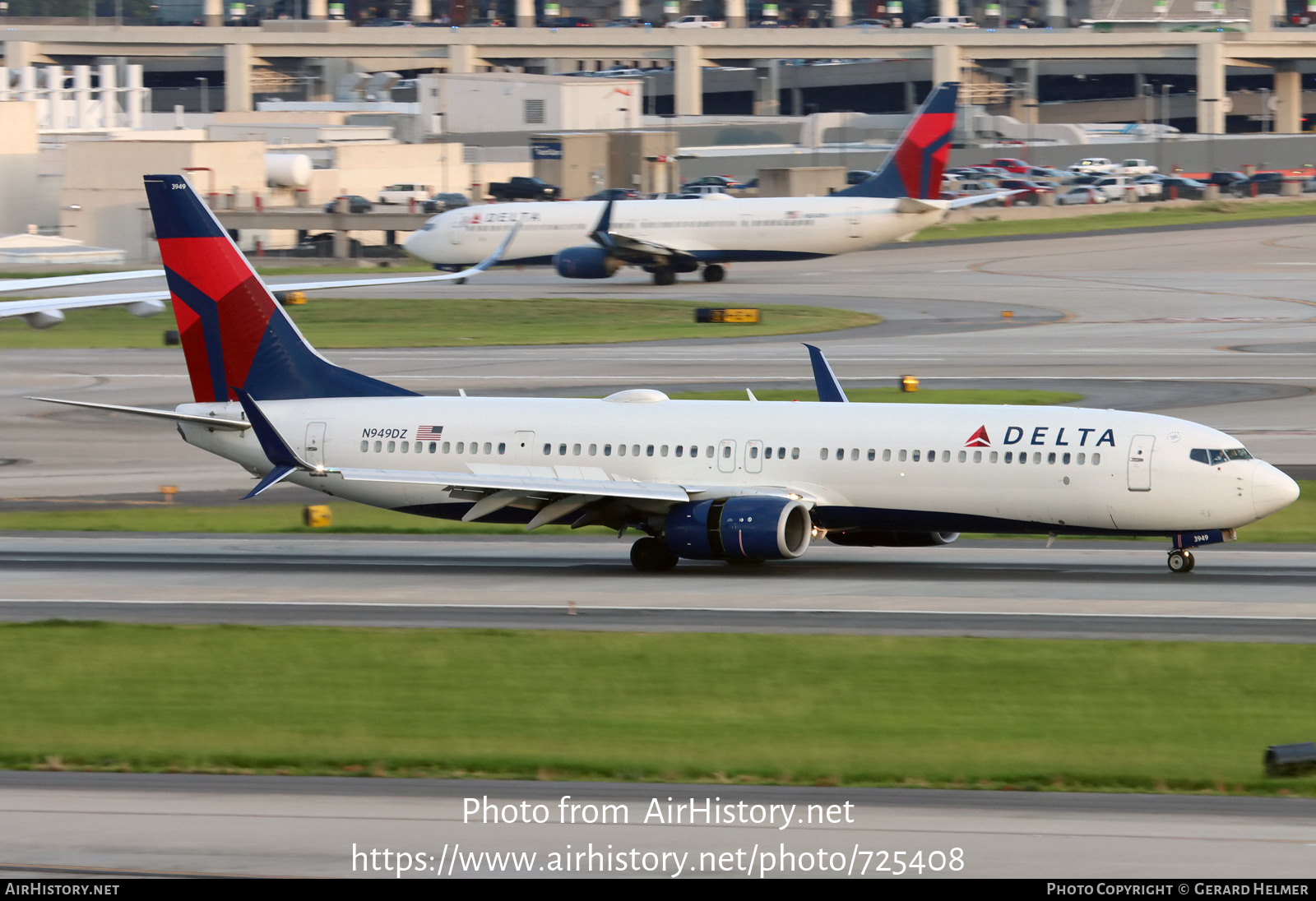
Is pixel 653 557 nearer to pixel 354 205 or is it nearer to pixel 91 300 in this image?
pixel 91 300

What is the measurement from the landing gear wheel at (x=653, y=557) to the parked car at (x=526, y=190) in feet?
372

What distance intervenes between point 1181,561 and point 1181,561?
0.7 inches

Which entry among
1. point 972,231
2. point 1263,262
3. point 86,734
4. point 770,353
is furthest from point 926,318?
point 86,734

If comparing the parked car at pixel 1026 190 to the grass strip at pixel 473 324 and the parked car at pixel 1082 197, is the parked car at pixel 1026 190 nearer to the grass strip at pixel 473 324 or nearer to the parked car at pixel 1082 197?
the parked car at pixel 1082 197

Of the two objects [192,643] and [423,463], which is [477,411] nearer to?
[423,463]

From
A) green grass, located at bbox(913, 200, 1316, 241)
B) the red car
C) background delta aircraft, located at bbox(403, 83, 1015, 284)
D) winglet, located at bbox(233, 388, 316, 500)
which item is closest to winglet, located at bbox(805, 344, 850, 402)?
Result: winglet, located at bbox(233, 388, 316, 500)

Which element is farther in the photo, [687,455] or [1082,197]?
[1082,197]

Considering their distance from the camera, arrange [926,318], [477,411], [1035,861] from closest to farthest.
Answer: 1. [1035,861]
2. [477,411]
3. [926,318]

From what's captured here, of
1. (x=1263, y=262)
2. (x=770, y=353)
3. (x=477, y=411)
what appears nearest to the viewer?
(x=477, y=411)

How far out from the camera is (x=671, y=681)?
92.1 ft

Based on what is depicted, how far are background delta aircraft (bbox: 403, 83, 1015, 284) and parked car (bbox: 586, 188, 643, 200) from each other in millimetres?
35221

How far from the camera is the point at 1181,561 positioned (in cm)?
3759

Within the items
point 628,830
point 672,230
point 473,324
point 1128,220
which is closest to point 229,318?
point 628,830

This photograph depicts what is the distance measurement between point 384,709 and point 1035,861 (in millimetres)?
11295
